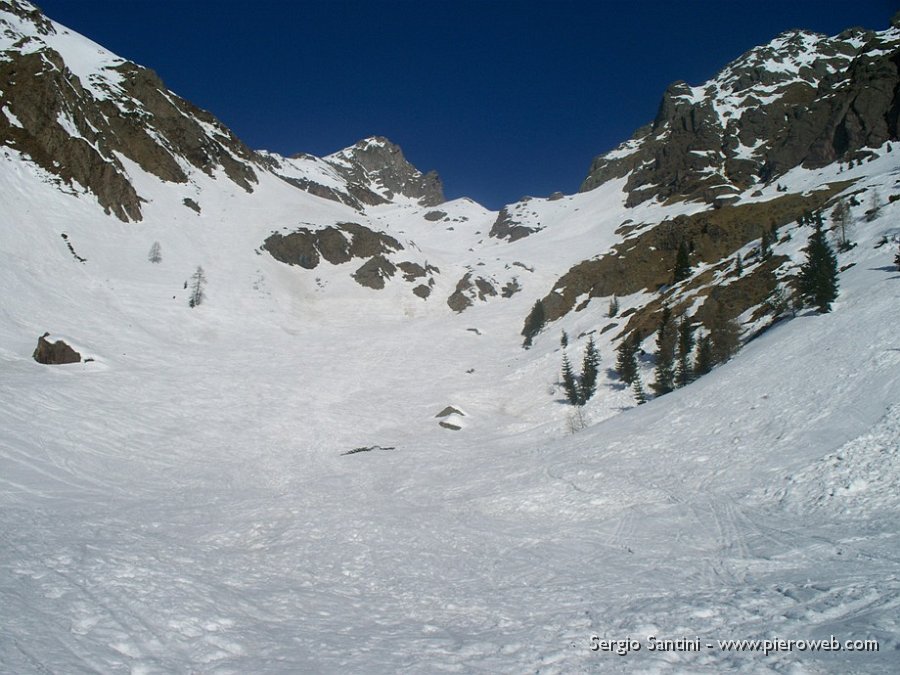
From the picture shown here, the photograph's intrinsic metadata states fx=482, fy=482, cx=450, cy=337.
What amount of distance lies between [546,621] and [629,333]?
146 ft

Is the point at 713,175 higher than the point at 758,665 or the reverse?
higher

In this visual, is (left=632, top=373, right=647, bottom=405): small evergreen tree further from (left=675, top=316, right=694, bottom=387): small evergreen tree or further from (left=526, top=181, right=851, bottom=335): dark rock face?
(left=526, top=181, right=851, bottom=335): dark rock face

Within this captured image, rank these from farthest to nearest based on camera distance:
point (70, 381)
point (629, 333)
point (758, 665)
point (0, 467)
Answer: point (629, 333) → point (70, 381) → point (0, 467) → point (758, 665)

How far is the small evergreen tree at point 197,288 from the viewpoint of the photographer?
57.5 m

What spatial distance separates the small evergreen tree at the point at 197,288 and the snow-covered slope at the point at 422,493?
87.6 inches

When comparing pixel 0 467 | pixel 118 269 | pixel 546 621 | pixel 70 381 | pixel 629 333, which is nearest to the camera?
pixel 546 621

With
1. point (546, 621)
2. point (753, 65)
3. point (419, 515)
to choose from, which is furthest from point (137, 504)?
point (753, 65)

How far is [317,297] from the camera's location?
7950cm

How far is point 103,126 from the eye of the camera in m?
80.6

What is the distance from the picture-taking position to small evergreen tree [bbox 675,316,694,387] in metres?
35.0

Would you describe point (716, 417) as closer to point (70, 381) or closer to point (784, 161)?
point (70, 381)

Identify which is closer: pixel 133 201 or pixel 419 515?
pixel 419 515

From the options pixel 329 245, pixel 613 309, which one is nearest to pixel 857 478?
pixel 613 309

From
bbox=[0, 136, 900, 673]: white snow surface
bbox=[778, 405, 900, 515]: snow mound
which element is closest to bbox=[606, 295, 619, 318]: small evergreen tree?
bbox=[0, 136, 900, 673]: white snow surface
